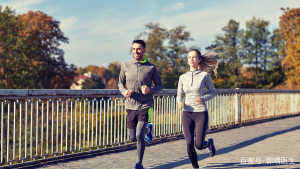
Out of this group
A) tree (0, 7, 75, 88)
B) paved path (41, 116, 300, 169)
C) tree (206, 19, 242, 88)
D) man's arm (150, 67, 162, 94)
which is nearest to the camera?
man's arm (150, 67, 162, 94)

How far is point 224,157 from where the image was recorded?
303 inches

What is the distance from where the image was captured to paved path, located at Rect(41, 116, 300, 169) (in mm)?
6816

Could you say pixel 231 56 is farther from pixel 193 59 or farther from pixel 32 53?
pixel 193 59

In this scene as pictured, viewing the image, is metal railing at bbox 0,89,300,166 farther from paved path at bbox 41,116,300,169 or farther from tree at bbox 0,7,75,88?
tree at bbox 0,7,75,88

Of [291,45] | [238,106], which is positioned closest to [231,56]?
[291,45]

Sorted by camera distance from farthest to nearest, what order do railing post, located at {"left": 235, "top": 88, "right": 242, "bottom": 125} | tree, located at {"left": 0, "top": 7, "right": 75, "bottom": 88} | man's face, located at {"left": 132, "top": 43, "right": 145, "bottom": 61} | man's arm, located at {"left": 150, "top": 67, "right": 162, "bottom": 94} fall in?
tree, located at {"left": 0, "top": 7, "right": 75, "bottom": 88}
railing post, located at {"left": 235, "top": 88, "right": 242, "bottom": 125}
man's arm, located at {"left": 150, "top": 67, "right": 162, "bottom": 94}
man's face, located at {"left": 132, "top": 43, "right": 145, "bottom": 61}

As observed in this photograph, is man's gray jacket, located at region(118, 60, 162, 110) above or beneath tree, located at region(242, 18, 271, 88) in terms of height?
beneath

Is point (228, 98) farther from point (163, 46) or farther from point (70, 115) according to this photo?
point (163, 46)

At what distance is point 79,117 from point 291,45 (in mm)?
41028

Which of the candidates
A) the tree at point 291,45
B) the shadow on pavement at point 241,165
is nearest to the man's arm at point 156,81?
the shadow on pavement at point 241,165

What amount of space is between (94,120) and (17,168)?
2256mm

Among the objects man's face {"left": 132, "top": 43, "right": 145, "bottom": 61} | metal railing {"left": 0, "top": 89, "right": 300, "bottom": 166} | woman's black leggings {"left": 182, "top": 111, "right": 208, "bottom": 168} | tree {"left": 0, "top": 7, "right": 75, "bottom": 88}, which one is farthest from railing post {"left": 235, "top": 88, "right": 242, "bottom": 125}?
tree {"left": 0, "top": 7, "right": 75, "bottom": 88}

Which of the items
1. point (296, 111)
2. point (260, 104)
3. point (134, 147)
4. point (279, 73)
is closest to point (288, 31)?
point (279, 73)

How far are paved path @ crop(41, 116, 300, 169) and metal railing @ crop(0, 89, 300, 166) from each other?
1.33 ft
